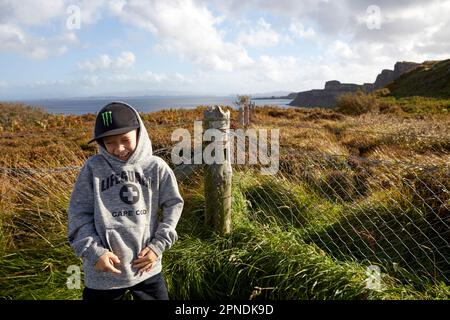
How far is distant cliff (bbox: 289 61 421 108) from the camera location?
67.8 metres

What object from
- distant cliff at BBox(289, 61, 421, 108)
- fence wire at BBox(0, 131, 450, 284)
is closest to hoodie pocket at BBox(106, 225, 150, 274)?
fence wire at BBox(0, 131, 450, 284)

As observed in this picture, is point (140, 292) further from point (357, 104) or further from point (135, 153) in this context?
point (357, 104)

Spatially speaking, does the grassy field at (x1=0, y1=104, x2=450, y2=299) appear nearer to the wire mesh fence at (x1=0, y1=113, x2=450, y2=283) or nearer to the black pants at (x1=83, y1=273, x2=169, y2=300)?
the wire mesh fence at (x1=0, y1=113, x2=450, y2=283)

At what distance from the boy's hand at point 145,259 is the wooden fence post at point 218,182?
3.78 ft

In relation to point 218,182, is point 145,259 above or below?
below

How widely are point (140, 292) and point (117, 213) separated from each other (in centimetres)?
45

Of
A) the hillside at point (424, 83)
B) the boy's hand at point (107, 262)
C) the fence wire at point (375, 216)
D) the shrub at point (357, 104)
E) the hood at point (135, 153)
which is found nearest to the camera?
the boy's hand at point (107, 262)

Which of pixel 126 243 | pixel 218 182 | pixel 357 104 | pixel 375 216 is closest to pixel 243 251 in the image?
pixel 218 182

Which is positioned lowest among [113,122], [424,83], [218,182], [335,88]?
[218,182]

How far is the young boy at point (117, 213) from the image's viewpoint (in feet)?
5.85

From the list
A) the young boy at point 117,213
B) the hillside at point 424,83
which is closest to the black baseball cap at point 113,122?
the young boy at point 117,213

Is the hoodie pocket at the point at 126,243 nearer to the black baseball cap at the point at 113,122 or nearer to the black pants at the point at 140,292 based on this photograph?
the black pants at the point at 140,292

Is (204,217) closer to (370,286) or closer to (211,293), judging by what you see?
(211,293)

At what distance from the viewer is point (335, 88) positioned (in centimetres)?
8144
